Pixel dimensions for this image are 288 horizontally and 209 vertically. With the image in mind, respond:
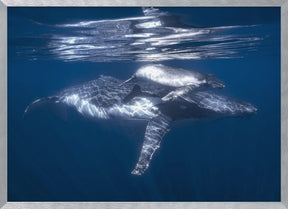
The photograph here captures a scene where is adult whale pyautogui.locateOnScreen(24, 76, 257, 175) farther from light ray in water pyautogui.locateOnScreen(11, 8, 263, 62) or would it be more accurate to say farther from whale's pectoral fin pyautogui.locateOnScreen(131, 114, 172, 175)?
light ray in water pyautogui.locateOnScreen(11, 8, 263, 62)

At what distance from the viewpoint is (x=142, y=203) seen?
6117 mm

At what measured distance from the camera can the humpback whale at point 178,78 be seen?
10475 mm

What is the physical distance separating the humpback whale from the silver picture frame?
13.9 ft

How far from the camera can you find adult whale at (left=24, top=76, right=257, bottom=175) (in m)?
9.04

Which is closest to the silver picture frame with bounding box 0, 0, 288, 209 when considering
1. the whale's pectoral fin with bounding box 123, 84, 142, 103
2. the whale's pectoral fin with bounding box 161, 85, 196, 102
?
the whale's pectoral fin with bounding box 161, 85, 196, 102

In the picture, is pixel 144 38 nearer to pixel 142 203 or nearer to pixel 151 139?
pixel 151 139

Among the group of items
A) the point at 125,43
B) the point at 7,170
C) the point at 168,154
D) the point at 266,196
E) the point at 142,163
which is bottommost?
the point at 168,154

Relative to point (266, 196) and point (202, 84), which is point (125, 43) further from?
point (266, 196)

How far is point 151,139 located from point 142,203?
7.55ft

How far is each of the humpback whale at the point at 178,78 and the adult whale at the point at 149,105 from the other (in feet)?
0.94

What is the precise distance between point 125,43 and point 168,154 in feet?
41.7

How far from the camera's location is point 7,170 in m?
6.19

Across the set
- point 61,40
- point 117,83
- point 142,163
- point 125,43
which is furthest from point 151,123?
point 61,40

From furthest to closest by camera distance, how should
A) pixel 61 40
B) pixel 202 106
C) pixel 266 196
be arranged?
pixel 61 40
pixel 202 106
pixel 266 196
